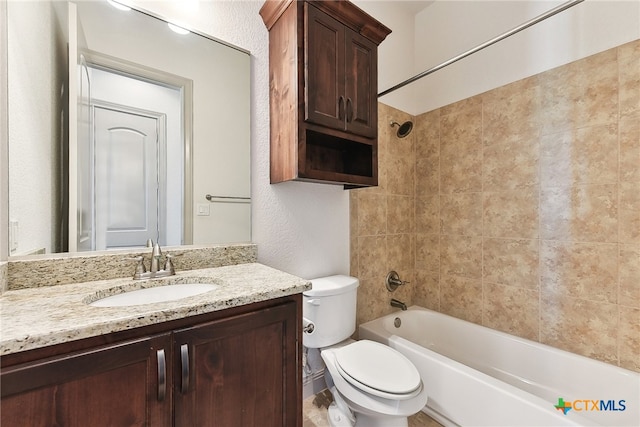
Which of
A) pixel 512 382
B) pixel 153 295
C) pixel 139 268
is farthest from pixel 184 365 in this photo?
pixel 512 382

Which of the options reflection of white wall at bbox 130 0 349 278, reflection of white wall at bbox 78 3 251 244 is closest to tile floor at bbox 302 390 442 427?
reflection of white wall at bbox 130 0 349 278

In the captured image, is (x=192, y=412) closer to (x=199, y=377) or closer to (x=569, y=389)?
(x=199, y=377)

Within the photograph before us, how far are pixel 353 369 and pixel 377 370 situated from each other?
4.5 inches

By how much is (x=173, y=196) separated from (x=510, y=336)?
210 cm

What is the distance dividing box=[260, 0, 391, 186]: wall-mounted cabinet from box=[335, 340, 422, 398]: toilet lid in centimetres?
88

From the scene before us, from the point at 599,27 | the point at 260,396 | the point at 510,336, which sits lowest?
the point at 510,336

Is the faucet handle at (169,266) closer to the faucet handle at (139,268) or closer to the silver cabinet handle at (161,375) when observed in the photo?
the faucet handle at (139,268)

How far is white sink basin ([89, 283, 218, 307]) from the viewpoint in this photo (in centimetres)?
91

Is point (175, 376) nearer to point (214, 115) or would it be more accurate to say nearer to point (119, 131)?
point (119, 131)

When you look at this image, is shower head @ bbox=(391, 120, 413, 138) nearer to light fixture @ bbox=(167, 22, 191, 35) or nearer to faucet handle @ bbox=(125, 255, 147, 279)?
light fixture @ bbox=(167, 22, 191, 35)

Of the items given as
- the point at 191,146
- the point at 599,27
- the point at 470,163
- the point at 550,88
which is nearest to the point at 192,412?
the point at 191,146

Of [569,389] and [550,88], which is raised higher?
[550,88]

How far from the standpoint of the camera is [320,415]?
1.48m

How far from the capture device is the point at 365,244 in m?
1.93
